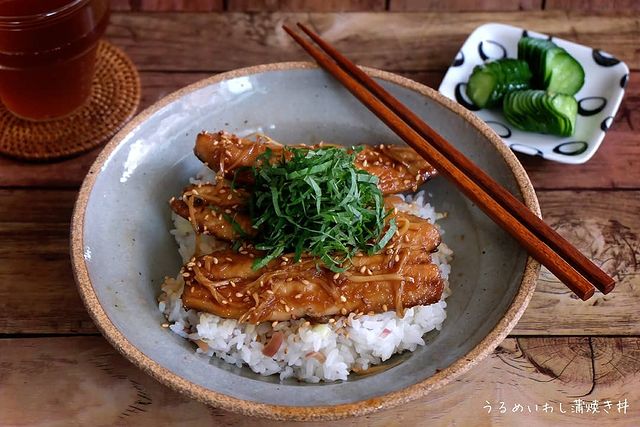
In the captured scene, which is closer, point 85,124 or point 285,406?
point 285,406

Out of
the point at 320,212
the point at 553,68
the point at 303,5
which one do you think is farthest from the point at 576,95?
the point at 320,212

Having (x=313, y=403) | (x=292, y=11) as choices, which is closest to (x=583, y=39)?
(x=292, y=11)

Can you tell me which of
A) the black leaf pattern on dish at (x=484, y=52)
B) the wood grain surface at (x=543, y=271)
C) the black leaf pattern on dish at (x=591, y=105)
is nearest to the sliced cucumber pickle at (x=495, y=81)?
the black leaf pattern on dish at (x=484, y=52)

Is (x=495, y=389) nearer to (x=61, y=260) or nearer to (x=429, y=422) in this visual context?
(x=429, y=422)

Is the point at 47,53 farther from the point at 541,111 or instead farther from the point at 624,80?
the point at 624,80

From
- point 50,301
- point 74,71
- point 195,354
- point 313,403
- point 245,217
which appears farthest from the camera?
point 74,71
